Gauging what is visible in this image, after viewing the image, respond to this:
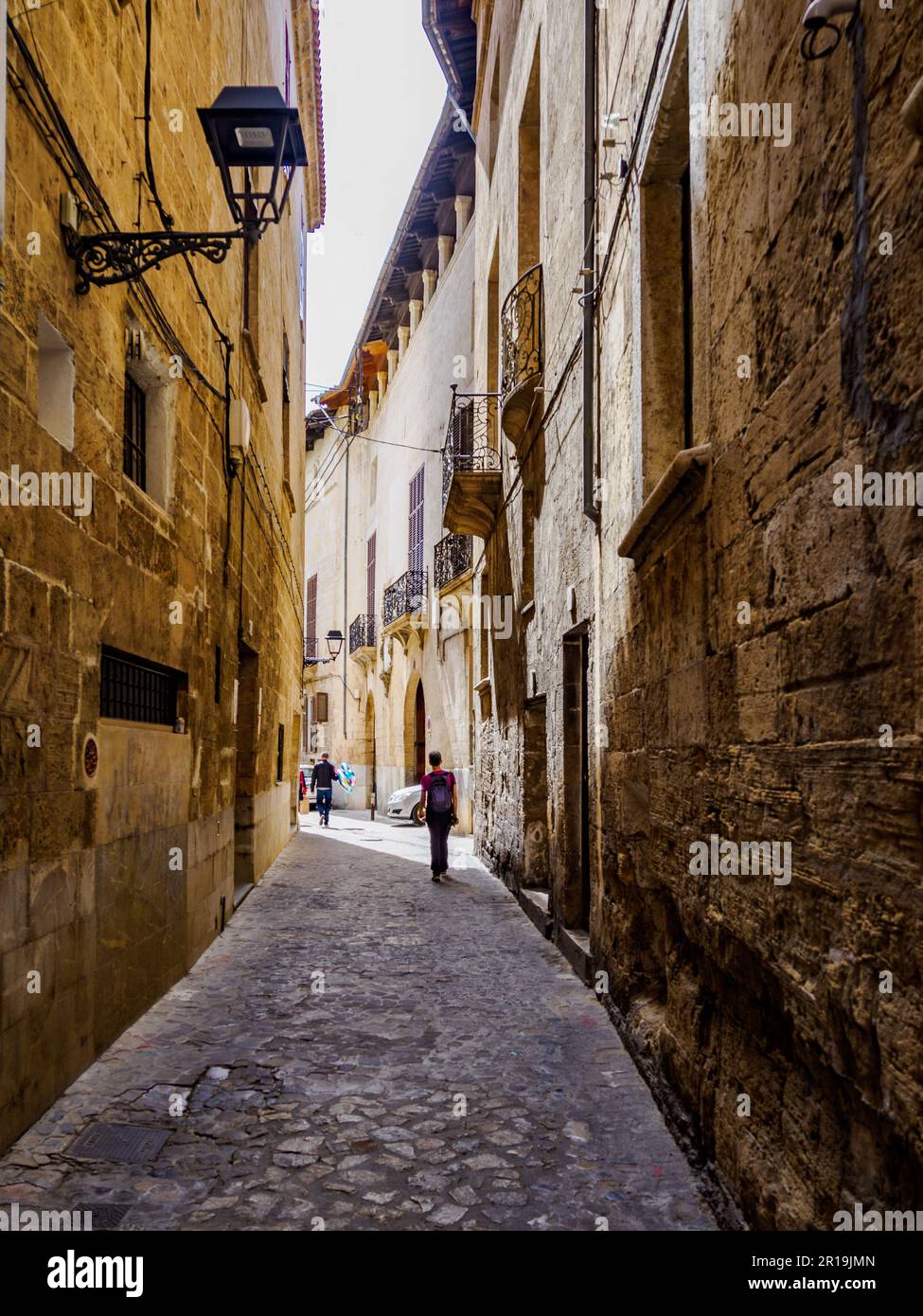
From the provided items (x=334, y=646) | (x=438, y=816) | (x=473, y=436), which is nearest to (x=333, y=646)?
(x=334, y=646)

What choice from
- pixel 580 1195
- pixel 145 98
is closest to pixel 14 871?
pixel 580 1195

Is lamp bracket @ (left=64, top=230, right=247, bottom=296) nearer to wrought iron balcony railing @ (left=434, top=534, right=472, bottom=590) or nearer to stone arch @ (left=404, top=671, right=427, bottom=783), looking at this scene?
wrought iron balcony railing @ (left=434, top=534, right=472, bottom=590)

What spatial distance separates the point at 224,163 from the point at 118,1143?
14.7 ft

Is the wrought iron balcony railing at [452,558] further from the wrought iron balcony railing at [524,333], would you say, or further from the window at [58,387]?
the window at [58,387]

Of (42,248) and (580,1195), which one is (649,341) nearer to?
(42,248)

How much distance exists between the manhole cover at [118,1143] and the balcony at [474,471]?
9.67m

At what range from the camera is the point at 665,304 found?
4.96 metres

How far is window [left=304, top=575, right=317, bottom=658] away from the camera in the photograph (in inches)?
1334

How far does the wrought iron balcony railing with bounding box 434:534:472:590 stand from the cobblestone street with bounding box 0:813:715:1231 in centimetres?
1054

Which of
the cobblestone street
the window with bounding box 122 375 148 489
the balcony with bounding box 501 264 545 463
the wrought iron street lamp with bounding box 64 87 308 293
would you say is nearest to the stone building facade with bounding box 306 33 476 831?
the balcony with bounding box 501 264 545 463

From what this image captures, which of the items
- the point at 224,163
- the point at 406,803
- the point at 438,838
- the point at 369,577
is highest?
the point at 369,577

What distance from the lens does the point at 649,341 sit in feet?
16.2

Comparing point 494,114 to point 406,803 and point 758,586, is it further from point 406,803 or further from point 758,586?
point 758,586

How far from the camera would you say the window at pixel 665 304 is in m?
4.84
